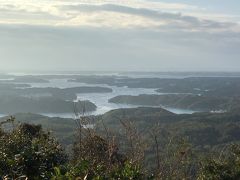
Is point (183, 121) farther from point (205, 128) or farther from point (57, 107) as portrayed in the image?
point (57, 107)

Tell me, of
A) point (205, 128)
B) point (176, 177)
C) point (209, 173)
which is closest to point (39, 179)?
point (176, 177)

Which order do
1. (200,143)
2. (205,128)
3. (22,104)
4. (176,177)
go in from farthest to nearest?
(22,104) < (205,128) < (200,143) < (176,177)

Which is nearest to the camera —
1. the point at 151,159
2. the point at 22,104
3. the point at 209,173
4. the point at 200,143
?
the point at 209,173

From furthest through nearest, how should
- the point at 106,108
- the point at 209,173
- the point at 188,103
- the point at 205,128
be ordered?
the point at 188,103 → the point at 106,108 → the point at 205,128 → the point at 209,173

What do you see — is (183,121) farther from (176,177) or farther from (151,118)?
(176,177)

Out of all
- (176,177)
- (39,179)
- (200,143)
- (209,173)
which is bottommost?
(200,143)

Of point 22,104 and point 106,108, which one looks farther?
point 22,104

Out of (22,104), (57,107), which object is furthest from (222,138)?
(22,104)

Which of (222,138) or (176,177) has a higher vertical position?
(176,177)

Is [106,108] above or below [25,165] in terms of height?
below
